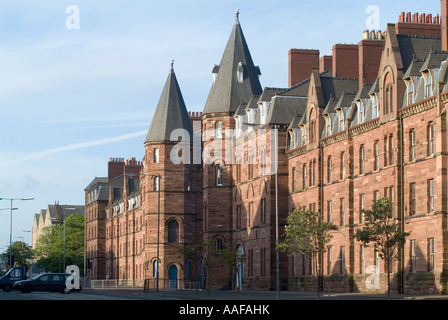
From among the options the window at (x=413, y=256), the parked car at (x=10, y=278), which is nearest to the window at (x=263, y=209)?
the parked car at (x=10, y=278)

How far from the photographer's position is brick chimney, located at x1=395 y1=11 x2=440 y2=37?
76375 mm

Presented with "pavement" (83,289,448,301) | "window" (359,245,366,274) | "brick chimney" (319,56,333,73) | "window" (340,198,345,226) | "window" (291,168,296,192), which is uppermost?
"brick chimney" (319,56,333,73)

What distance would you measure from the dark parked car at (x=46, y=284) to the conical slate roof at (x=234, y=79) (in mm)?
31985

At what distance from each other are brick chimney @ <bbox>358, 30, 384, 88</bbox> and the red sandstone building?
0.31 ft

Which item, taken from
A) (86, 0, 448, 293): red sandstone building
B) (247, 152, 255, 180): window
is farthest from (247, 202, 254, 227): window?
(247, 152, 255, 180): window

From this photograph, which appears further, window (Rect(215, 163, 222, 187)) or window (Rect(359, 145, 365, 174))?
window (Rect(215, 163, 222, 187))

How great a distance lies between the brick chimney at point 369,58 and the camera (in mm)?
79625

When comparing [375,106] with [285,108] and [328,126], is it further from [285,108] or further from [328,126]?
[285,108]

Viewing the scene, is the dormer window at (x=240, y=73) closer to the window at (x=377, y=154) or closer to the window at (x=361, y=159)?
the window at (x=361, y=159)

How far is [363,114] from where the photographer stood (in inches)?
2948

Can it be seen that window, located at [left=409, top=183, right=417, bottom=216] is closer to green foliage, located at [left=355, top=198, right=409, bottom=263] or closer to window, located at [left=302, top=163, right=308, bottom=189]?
green foliage, located at [left=355, top=198, right=409, bottom=263]
